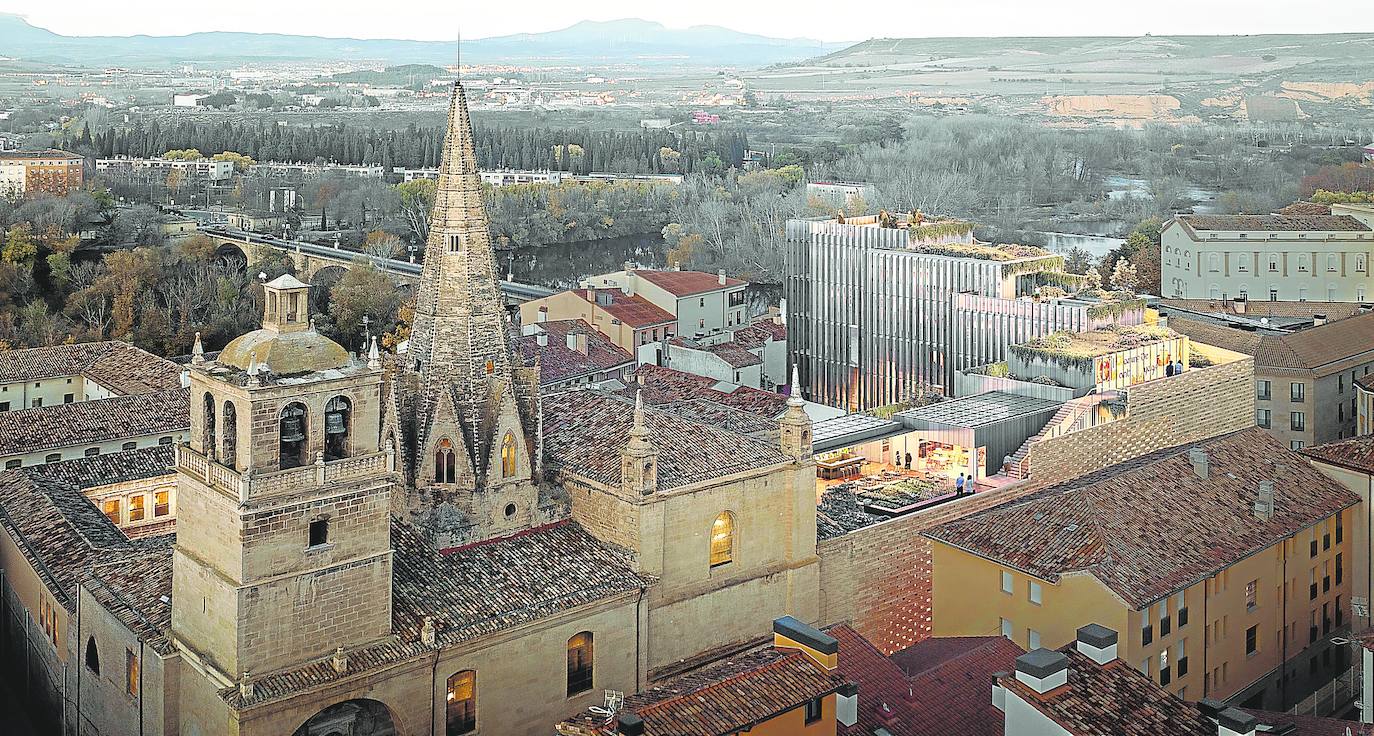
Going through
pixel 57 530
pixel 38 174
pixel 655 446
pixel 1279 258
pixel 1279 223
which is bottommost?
pixel 57 530

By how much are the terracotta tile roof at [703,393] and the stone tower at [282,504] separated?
19453 millimetres

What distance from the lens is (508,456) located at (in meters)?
28.5

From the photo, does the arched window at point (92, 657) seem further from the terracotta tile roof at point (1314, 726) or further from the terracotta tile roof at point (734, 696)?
the terracotta tile roof at point (1314, 726)

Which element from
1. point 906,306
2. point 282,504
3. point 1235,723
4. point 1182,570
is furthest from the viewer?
point 906,306

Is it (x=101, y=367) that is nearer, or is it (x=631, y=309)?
(x=101, y=367)

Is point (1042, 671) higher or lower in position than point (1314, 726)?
higher

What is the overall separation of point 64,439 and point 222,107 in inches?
6378

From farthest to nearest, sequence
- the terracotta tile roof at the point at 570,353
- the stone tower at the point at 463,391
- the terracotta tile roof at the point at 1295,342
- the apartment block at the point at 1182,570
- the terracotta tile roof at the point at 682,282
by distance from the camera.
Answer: the terracotta tile roof at the point at 682,282
the terracotta tile roof at the point at 570,353
the terracotta tile roof at the point at 1295,342
the apartment block at the point at 1182,570
the stone tower at the point at 463,391

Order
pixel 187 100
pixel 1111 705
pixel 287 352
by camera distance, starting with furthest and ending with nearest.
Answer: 1. pixel 187 100
2. pixel 287 352
3. pixel 1111 705

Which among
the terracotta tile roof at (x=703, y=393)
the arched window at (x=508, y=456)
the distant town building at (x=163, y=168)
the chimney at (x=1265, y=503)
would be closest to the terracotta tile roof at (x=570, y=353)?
the terracotta tile roof at (x=703, y=393)

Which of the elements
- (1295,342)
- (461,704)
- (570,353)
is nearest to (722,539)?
(461,704)

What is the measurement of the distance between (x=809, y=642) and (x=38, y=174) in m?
106

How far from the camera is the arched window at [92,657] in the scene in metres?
27.5

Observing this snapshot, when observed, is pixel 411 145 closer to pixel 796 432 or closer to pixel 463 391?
pixel 796 432
